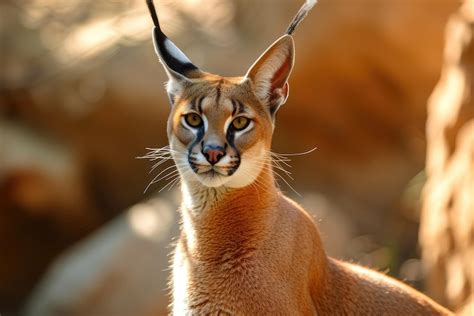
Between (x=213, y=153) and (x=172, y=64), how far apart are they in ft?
3.36

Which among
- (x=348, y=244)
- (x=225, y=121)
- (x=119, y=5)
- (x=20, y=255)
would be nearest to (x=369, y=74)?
(x=348, y=244)

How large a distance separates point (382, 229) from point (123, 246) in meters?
4.20

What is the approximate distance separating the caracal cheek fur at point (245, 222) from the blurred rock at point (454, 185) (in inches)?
86.9

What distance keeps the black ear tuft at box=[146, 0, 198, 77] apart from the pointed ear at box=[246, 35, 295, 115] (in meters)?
0.56

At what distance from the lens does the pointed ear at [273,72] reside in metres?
6.07

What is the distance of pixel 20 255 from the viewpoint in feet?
46.6

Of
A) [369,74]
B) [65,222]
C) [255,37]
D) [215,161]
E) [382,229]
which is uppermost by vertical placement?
[215,161]

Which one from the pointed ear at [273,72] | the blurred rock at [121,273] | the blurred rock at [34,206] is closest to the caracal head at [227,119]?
the pointed ear at [273,72]

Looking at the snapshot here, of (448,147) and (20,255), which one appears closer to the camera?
(448,147)

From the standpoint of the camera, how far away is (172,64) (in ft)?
21.4

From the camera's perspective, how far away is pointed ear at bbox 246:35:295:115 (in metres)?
6.07

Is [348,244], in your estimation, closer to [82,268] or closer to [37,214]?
[82,268]

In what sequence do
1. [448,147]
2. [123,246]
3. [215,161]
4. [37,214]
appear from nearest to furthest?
[215,161] → [448,147] → [123,246] → [37,214]

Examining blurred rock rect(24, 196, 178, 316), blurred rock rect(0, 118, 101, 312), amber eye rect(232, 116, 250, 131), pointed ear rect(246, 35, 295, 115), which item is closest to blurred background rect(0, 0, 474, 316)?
blurred rock rect(0, 118, 101, 312)
